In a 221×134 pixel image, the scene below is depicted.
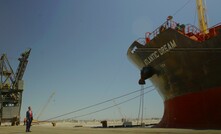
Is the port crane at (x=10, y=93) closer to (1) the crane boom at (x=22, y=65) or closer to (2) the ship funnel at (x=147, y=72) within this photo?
(1) the crane boom at (x=22, y=65)

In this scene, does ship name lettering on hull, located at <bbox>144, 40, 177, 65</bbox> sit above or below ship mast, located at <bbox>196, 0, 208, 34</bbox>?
below

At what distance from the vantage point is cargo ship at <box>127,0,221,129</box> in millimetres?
15914

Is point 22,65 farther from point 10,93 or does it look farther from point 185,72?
point 185,72

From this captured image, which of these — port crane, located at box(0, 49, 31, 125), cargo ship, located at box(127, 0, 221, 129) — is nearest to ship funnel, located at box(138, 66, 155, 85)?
cargo ship, located at box(127, 0, 221, 129)

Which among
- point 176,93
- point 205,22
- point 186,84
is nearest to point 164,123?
point 176,93

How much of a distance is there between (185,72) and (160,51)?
9.14 feet

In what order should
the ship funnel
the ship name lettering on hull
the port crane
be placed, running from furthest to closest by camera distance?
the port crane < the ship funnel < the ship name lettering on hull

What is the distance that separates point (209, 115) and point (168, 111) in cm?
449

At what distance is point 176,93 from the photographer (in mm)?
19047

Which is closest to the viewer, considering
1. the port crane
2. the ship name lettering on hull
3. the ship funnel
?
the ship name lettering on hull

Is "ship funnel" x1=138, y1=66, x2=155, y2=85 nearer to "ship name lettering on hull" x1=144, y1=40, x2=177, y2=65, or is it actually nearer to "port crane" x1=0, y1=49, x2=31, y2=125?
"ship name lettering on hull" x1=144, y1=40, x2=177, y2=65

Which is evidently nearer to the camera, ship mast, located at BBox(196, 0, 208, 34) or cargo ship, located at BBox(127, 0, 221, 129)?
cargo ship, located at BBox(127, 0, 221, 129)

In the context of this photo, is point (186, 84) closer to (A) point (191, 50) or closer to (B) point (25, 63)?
(A) point (191, 50)

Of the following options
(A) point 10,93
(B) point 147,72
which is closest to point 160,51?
(B) point 147,72
